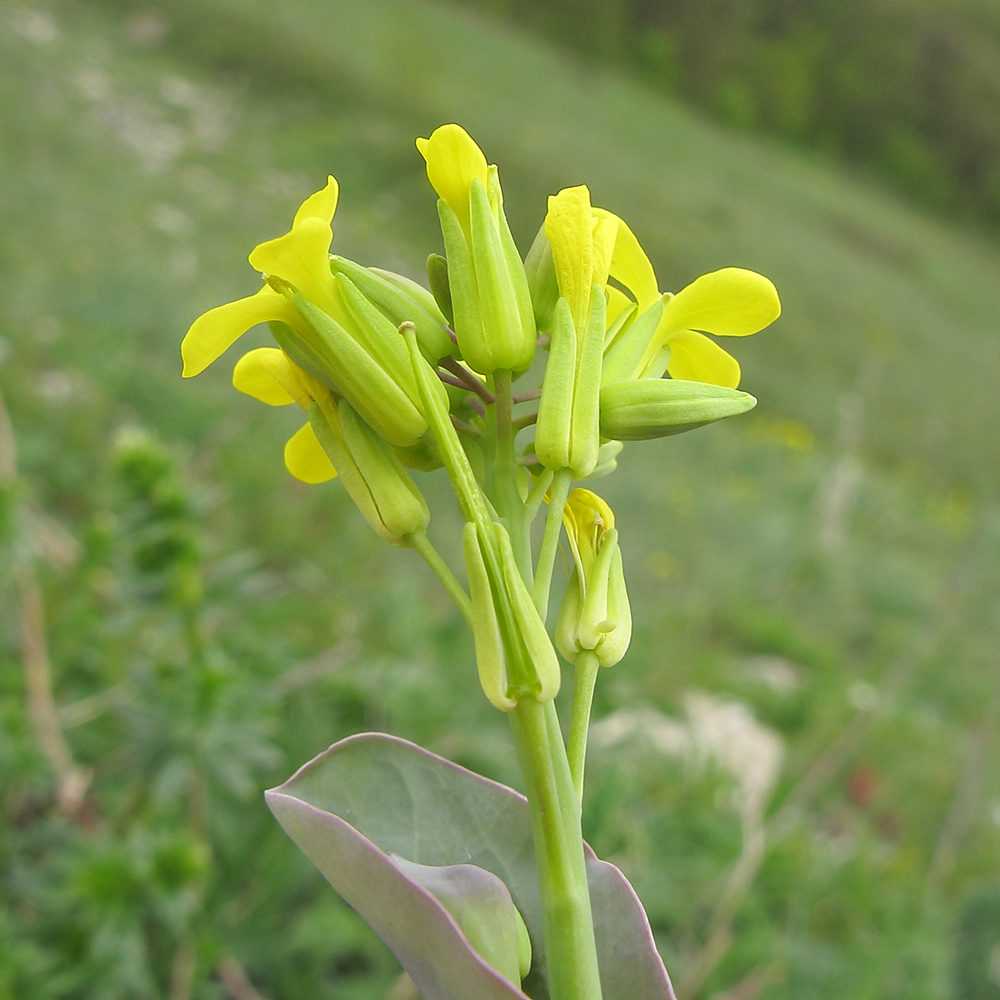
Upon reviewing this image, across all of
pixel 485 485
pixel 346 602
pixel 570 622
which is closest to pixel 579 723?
pixel 570 622

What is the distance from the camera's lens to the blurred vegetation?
17.6 metres

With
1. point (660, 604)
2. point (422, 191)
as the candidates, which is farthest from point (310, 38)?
point (660, 604)

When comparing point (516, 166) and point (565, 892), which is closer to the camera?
point (565, 892)

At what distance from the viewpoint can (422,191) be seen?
784 centimetres

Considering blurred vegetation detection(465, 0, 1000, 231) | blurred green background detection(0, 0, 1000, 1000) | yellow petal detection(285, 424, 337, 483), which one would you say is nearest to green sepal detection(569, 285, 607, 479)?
yellow petal detection(285, 424, 337, 483)

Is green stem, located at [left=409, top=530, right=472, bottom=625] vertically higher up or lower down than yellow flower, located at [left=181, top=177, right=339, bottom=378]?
lower down

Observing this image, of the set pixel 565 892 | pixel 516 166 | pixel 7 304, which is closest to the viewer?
pixel 565 892

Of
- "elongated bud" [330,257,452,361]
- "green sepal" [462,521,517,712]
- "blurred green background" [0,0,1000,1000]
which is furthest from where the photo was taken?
"blurred green background" [0,0,1000,1000]

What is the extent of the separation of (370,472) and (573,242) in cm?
23

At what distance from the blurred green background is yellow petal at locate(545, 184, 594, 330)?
1.01 metres

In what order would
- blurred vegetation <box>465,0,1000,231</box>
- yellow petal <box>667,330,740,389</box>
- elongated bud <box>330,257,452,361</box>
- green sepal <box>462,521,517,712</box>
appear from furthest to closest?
blurred vegetation <box>465,0,1000,231</box> → yellow petal <box>667,330,740,389</box> → elongated bud <box>330,257,452,361</box> → green sepal <box>462,521,517,712</box>

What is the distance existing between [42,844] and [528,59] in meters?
14.4

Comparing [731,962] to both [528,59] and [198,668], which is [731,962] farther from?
[528,59]

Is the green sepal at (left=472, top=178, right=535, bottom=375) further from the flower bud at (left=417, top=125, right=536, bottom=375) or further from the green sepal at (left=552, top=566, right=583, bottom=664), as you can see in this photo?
the green sepal at (left=552, top=566, right=583, bottom=664)
